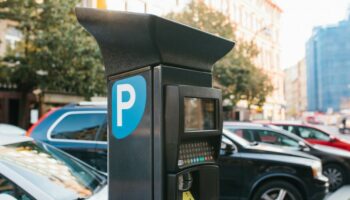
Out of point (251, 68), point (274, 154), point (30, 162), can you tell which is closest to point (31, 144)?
point (30, 162)

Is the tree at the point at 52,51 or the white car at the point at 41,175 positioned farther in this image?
the tree at the point at 52,51

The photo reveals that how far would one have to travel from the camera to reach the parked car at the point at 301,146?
8820 millimetres

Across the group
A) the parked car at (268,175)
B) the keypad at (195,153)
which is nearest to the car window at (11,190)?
the keypad at (195,153)

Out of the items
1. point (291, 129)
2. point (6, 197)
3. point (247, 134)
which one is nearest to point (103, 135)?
point (6, 197)

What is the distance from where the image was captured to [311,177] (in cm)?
628

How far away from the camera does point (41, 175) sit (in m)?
3.44

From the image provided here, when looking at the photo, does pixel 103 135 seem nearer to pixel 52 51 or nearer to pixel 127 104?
pixel 127 104

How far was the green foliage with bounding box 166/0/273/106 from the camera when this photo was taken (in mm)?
23578

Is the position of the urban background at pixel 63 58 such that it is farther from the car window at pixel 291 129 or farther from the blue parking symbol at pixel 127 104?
the car window at pixel 291 129

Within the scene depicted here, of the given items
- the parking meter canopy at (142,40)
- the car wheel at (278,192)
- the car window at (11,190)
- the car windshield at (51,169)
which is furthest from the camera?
the car wheel at (278,192)

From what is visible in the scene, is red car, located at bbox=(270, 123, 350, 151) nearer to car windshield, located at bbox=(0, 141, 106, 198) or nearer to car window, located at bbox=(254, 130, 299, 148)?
car window, located at bbox=(254, 130, 299, 148)

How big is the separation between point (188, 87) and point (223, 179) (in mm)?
4449

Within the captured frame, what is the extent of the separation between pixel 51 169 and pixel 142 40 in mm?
2013

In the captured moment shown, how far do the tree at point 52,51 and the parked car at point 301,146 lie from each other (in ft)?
27.0
